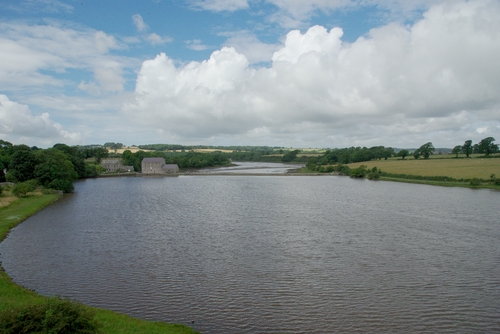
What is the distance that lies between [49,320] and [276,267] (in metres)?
10.3

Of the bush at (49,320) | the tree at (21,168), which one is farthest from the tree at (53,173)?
the bush at (49,320)

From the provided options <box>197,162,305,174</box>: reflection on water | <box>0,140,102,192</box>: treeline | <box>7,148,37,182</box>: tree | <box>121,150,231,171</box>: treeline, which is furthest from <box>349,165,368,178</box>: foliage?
<box>7,148,37,182</box>: tree

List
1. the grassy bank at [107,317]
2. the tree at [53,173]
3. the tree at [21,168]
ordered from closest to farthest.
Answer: the grassy bank at [107,317], the tree at [53,173], the tree at [21,168]

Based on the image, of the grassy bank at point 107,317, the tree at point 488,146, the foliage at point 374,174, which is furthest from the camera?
the tree at point 488,146

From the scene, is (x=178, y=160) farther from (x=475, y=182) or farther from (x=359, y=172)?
(x=475, y=182)

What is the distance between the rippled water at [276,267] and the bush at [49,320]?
3.23m

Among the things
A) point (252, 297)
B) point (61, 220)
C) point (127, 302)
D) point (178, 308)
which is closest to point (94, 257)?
point (127, 302)

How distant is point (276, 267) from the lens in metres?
17.2

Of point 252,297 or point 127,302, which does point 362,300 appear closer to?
point 252,297

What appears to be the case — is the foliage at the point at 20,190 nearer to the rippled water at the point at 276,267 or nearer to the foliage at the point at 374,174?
the rippled water at the point at 276,267

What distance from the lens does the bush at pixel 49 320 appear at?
9062 millimetres

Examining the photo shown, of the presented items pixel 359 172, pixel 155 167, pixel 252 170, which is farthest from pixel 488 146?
pixel 155 167

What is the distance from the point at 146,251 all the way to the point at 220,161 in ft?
376

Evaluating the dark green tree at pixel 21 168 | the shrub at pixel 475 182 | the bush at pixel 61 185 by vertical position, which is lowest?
the bush at pixel 61 185
